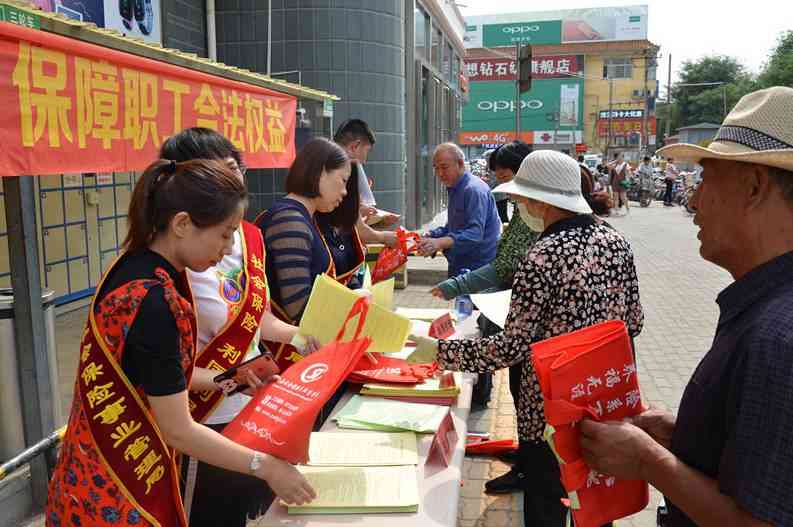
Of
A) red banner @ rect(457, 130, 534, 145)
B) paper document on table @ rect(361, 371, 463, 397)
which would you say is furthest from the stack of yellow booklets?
red banner @ rect(457, 130, 534, 145)

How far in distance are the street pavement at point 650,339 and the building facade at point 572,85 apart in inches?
1645

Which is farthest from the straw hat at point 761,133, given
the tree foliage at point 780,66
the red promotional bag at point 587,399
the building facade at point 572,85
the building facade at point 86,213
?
the building facade at point 572,85

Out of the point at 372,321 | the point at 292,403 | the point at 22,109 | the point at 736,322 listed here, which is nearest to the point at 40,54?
the point at 22,109

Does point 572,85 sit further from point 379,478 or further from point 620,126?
point 379,478

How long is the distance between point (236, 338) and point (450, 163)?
111 inches

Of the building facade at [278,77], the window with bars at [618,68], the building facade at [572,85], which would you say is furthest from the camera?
the window with bars at [618,68]

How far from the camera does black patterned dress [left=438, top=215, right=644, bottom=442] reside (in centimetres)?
208

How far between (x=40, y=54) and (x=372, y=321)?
1772 millimetres

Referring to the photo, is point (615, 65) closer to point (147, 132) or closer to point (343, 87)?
point (343, 87)

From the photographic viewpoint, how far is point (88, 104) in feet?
9.74

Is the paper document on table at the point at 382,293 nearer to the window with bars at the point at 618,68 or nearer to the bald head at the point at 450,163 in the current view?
the bald head at the point at 450,163

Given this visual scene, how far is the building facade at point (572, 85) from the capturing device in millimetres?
53562

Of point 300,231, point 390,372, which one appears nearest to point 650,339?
point 390,372

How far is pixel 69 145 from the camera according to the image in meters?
2.87
